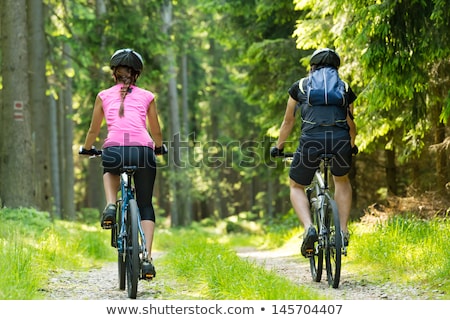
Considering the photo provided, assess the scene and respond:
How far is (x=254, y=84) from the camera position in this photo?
15.2 metres

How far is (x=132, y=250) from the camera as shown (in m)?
5.60

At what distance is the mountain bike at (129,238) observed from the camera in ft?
18.3

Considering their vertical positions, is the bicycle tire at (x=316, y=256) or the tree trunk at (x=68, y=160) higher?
the tree trunk at (x=68, y=160)

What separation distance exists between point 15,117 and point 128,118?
691cm

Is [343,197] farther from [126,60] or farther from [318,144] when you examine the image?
[126,60]

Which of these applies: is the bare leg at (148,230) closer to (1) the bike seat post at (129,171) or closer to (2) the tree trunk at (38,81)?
(1) the bike seat post at (129,171)

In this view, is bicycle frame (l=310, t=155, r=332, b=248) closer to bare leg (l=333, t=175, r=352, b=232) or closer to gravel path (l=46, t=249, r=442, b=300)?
bare leg (l=333, t=175, r=352, b=232)

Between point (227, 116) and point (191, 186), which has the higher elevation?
point (227, 116)

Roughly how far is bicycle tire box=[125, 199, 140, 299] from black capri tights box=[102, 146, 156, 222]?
194 mm

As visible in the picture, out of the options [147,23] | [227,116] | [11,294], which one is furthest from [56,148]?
[11,294]

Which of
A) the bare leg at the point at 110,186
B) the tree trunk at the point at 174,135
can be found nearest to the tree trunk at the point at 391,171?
the bare leg at the point at 110,186

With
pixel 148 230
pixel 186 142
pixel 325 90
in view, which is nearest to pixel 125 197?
pixel 148 230

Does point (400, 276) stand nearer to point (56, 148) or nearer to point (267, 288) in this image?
point (267, 288)
